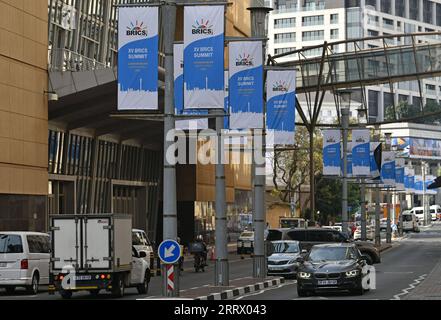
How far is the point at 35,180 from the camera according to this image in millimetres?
53000

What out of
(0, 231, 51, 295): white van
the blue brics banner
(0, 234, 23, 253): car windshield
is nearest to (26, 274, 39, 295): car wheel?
(0, 231, 51, 295): white van

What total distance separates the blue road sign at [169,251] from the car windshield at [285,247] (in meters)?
20.8

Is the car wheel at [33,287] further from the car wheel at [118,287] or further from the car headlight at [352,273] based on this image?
the car headlight at [352,273]

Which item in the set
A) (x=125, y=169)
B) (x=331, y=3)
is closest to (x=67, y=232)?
(x=125, y=169)

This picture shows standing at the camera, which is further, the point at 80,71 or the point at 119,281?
the point at 80,71

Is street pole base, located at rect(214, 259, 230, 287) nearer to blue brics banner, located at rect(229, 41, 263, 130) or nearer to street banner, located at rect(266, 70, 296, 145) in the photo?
blue brics banner, located at rect(229, 41, 263, 130)

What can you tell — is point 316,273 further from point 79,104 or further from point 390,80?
point 390,80

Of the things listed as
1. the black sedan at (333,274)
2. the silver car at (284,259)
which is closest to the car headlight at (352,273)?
the black sedan at (333,274)

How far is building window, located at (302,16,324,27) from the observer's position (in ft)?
606

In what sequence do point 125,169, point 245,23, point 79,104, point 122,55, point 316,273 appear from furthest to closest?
point 245,23, point 125,169, point 79,104, point 316,273, point 122,55

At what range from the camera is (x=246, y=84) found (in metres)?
34.2

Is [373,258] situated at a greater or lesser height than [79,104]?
lesser

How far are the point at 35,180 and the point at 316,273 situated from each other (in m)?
23.8

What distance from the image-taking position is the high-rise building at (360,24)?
181m
